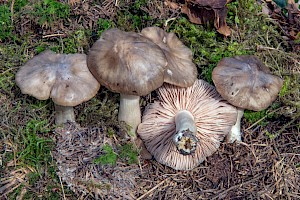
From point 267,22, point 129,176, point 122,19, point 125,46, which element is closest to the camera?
point 125,46

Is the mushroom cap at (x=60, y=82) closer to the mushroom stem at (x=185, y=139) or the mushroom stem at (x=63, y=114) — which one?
the mushroom stem at (x=63, y=114)

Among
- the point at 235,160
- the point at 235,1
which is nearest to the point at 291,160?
the point at 235,160

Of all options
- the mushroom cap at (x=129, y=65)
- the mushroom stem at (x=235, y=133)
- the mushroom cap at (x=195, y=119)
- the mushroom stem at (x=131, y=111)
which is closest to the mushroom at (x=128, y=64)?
the mushroom cap at (x=129, y=65)

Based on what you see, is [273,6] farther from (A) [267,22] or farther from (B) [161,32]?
(B) [161,32]

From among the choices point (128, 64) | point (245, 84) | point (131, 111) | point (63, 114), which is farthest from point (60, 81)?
point (245, 84)

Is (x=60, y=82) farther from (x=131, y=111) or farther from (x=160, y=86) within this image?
(x=160, y=86)

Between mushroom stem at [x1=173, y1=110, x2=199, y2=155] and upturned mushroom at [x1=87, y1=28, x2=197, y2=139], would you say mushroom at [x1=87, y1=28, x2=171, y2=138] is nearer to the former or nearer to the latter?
upturned mushroom at [x1=87, y1=28, x2=197, y2=139]
